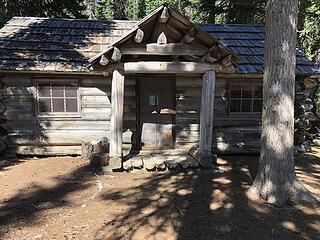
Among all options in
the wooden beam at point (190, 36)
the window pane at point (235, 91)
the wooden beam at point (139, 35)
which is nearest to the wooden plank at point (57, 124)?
the wooden beam at point (139, 35)

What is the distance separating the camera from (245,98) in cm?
1016

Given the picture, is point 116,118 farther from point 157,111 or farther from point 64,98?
point 64,98

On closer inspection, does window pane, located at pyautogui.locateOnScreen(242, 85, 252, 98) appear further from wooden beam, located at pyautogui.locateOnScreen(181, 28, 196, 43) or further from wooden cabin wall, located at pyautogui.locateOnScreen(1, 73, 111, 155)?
wooden cabin wall, located at pyautogui.locateOnScreen(1, 73, 111, 155)

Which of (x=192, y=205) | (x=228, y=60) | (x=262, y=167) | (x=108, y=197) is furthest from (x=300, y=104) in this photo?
(x=108, y=197)

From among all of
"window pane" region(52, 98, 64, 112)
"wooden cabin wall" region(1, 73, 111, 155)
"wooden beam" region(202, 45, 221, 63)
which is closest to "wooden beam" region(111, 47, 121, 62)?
"wooden cabin wall" region(1, 73, 111, 155)

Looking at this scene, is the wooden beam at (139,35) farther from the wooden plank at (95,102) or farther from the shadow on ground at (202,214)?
the shadow on ground at (202,214)

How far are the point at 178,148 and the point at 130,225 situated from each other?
512 cm

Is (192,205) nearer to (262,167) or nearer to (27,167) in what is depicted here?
(262,167)

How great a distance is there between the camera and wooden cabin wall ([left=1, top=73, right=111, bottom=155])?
9.30 meters

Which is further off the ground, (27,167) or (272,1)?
(272,1)

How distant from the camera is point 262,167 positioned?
6.22m

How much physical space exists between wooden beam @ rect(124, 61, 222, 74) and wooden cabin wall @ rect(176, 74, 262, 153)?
5.23 ft

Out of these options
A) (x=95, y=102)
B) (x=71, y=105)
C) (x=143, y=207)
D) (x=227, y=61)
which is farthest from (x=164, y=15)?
(x=143, y=207)

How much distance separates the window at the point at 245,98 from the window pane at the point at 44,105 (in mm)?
5614
